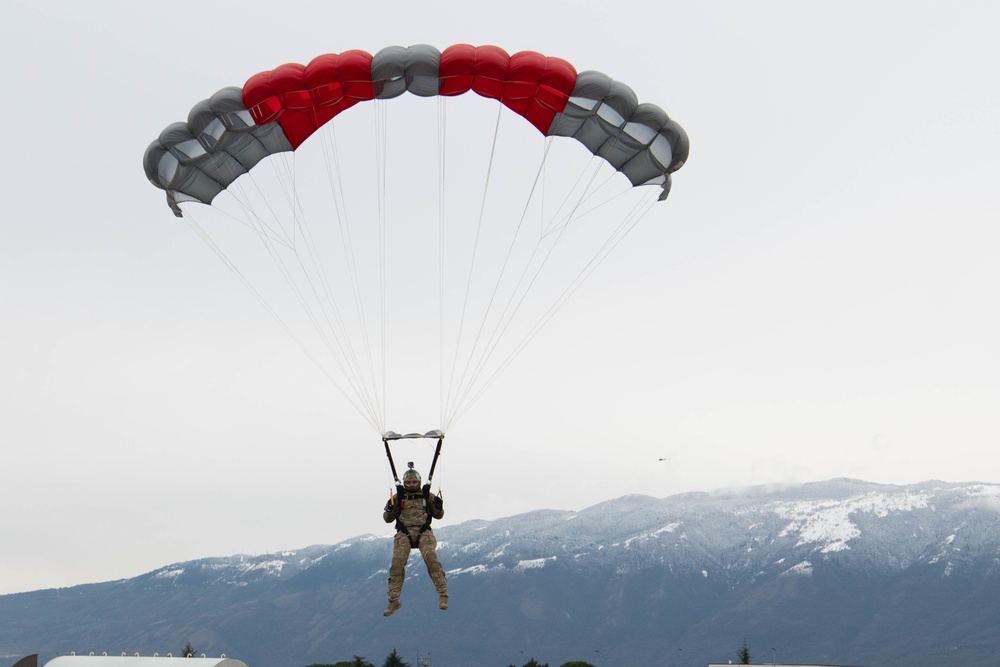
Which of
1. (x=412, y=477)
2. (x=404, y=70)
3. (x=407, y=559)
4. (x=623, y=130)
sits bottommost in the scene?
(x=407, y=559)

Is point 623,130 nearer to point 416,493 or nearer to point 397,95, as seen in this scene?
point 397,95

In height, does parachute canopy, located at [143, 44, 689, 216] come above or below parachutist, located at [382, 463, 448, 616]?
above

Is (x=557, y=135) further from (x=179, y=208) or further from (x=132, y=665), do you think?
(x=132, y=665)

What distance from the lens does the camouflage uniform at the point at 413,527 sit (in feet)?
73.4

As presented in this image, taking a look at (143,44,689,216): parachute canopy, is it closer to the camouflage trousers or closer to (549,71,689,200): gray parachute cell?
(549,71,689,200): gray parachute cell

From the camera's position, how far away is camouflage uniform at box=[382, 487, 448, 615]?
22.4 meters

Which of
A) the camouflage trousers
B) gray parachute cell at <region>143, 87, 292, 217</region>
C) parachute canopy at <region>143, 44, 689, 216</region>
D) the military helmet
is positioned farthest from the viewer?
gray parachute cell at <region>143, 87, 292, 217</region>

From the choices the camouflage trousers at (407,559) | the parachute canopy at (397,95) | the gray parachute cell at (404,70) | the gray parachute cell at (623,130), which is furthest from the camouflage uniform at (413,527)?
the gray parachute cell at (623,130)

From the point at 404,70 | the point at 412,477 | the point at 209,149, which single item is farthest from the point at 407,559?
the point at 404,70

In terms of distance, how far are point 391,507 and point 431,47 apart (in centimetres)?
915

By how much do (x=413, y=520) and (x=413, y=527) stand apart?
0.13 meters

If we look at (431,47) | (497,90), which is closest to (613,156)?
(497,90)

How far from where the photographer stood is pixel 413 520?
22.6 meters

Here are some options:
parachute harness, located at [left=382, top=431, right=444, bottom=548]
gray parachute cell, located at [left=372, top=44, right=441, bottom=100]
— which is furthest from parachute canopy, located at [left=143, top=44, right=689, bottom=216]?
parachute harness, located at [left=382, top=431, right=444, bottom=548]
